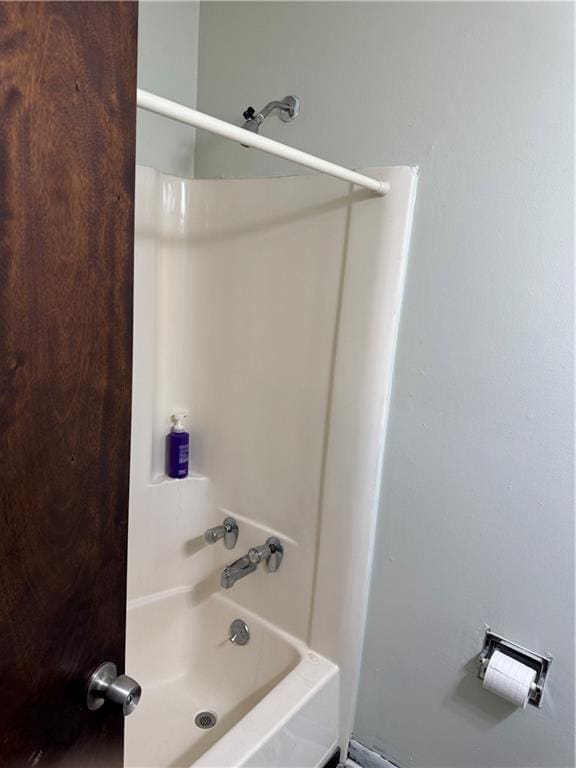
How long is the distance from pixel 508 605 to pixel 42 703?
980mm

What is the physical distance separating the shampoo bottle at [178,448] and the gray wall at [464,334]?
661 millimetres

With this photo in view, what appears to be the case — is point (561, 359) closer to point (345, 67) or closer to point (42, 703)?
point (345, 67)

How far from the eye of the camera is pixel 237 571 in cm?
142

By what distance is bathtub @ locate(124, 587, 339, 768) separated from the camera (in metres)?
1.21

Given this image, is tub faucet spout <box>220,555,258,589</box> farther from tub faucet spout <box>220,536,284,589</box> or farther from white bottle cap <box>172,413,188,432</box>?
white bottle cap <box>172,413,188,432</box>

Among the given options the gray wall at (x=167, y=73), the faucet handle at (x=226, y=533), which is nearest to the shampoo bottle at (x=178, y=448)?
the faucet handle at (x=226, y=533)

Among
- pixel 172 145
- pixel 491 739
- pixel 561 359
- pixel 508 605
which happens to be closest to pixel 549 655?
pixel 508 605

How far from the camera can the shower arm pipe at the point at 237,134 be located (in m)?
0.69

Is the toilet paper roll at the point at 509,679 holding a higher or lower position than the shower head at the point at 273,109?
lower

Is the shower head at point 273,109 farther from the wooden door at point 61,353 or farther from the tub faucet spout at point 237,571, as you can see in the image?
the tub faucet spout at point 237,571

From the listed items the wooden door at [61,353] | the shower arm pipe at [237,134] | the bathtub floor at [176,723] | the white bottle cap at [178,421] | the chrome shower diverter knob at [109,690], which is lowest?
the bathtub floor at [176,723]

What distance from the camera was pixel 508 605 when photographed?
1145 mm

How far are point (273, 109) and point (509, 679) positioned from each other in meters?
1.49

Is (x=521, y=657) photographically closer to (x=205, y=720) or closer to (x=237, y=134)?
(x=205, y=720)
